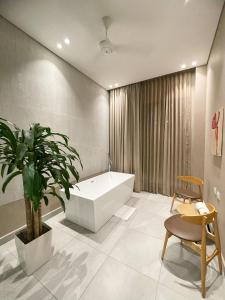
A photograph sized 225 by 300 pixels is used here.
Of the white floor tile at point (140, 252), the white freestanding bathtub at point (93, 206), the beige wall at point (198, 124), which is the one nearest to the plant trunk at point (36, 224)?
the white freestanding bathtub at point (93, 206)

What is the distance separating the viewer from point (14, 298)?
3.86ft

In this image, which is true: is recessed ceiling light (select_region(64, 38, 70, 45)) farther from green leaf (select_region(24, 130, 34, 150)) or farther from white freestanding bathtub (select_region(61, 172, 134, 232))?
white freestanding bathtub (select_region(61, 172, 134, 232))

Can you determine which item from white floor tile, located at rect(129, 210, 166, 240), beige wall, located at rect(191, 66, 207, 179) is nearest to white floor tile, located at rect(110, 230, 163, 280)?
white floor tile, located at rect(129, 210, 166, 240)

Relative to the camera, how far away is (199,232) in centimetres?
141

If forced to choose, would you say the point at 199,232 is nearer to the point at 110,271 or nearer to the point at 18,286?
the point at 110,271

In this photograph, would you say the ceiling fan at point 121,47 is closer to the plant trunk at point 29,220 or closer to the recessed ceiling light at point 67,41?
the recessed ceiling light at point 67,41

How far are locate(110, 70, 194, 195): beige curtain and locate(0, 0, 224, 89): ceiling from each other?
60 cm

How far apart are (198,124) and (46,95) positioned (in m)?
2.93

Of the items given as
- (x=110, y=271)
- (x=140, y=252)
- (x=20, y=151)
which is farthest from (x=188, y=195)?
(x=20, y=151)

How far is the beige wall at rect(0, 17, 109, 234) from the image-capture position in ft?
5.98

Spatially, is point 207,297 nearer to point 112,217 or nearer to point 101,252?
point 101,252

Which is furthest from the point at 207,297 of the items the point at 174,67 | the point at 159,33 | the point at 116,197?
the point at 174,67

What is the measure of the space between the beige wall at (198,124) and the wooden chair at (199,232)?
160 centimetres

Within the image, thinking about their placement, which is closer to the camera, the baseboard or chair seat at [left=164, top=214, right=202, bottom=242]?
chair seat at [left=164, top=214, right=202, bottom=242]
